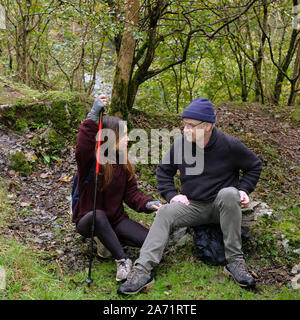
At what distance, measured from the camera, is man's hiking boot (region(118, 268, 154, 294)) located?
3059 millimetres

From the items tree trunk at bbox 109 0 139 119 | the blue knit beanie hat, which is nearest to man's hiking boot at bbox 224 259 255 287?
the blue knit beanie hat

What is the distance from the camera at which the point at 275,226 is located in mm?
3986

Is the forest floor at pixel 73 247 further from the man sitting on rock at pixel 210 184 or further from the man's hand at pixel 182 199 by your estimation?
the man's hand at pixel 182 199

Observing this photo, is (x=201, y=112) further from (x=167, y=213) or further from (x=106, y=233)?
(x=106, y=233)

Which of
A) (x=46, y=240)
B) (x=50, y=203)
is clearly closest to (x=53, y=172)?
(x=50, y=203)

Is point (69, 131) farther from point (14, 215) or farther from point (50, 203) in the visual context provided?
point (14, 215)

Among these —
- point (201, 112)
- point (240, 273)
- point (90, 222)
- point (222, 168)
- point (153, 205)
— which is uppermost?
point (201, 112)

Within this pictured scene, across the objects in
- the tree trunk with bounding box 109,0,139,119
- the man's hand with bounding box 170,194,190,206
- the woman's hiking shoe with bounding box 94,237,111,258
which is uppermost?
the tree trunk with bounding box 109,0,139,119

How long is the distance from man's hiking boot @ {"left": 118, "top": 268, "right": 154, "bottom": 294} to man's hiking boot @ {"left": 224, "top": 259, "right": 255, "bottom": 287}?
30.3 inches

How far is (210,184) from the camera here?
11.6 ft

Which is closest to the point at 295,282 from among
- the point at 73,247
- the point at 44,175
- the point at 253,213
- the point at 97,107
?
the point at 253,213

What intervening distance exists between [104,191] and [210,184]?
1.11m

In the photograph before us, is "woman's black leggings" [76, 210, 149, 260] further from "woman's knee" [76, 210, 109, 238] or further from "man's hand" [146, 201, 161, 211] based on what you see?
"man's hand" [146, 201, 161, 211]

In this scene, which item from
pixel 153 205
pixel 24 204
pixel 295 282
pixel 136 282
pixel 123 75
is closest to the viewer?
pixel 136 282
